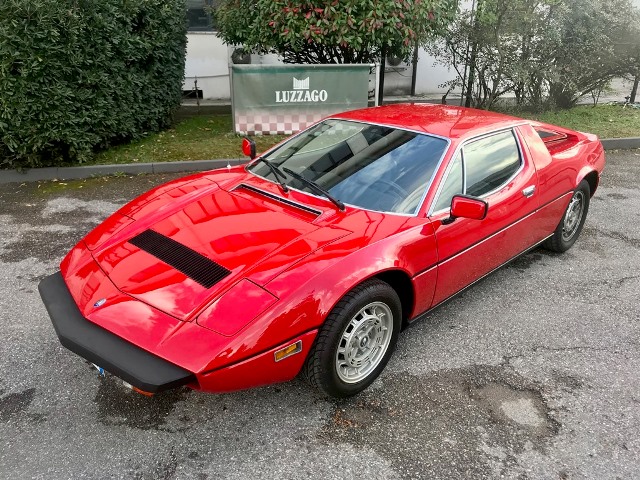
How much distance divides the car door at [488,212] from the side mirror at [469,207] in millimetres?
182

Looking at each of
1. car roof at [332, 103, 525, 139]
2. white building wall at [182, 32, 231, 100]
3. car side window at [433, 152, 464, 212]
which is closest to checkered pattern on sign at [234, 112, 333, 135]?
white building wall at [182, 32, 231, 100]

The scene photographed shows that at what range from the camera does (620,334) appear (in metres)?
3.50

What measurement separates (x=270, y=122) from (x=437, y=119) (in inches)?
186

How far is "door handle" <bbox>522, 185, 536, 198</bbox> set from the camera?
12.1ft

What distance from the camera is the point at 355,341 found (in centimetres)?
273

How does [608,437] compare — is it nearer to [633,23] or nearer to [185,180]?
[185,180]

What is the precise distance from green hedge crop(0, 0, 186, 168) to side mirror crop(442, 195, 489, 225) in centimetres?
504

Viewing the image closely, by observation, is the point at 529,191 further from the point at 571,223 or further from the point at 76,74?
the point at 76,74

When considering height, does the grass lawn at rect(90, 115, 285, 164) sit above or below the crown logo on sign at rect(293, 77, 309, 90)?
below

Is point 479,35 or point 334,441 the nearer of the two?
point 334,441

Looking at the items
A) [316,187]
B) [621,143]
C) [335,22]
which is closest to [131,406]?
[316,187]

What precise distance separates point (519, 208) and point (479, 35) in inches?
255

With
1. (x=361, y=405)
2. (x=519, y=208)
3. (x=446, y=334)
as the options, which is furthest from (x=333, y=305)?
(x=519, y=208)

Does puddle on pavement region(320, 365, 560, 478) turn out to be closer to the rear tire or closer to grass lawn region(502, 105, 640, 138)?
the rear tire
